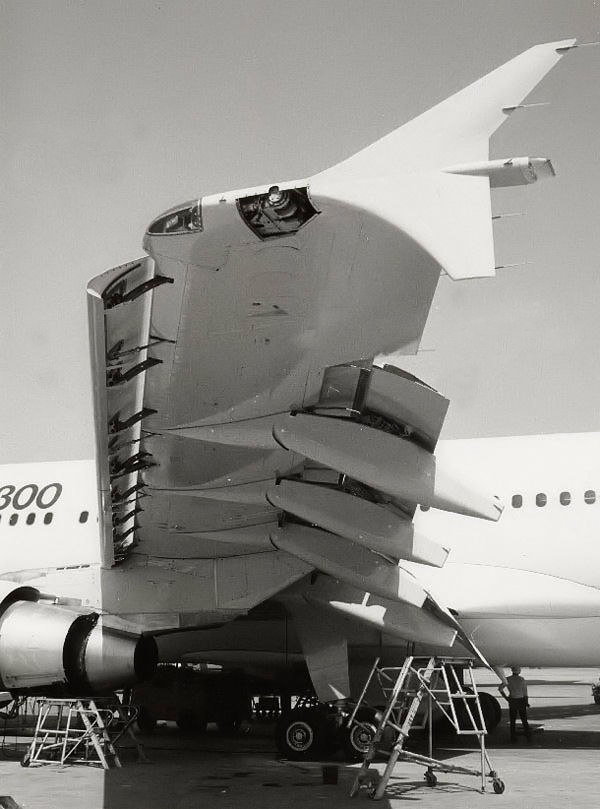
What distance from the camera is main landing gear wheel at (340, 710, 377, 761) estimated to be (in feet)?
45.4

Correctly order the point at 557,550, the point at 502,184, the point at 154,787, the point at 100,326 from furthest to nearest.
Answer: the point at 557,550 → the point at 154,787 → the point at 100,326 → the point at 502,184

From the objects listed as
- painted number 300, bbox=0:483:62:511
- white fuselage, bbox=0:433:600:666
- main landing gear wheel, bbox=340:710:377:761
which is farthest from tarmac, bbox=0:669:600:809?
painted number 300, bbox=0:483:62:511

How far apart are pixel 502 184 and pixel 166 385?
3335 millimetres

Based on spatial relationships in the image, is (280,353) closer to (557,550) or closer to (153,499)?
(153,499)

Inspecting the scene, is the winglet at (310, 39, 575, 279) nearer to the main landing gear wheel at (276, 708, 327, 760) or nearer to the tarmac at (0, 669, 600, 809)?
the tarmac at (0, 669, 600, 809)

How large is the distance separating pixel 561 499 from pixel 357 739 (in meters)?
4.96

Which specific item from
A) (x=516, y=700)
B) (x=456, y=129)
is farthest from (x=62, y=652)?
(x=516, y=700)

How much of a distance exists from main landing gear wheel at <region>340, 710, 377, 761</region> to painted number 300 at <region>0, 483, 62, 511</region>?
6.78m

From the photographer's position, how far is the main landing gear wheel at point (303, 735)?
45.3 feet

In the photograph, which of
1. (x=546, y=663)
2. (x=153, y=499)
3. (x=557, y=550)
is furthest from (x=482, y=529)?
(x=153, y=499)

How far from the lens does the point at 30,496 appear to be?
17.2 meters

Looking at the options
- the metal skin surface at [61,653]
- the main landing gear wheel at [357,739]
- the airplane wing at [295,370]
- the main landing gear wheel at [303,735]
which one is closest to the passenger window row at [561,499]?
the airplane wing at [295,370]

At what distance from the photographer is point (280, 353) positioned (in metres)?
6.60

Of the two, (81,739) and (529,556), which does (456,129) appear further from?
(81,739)
